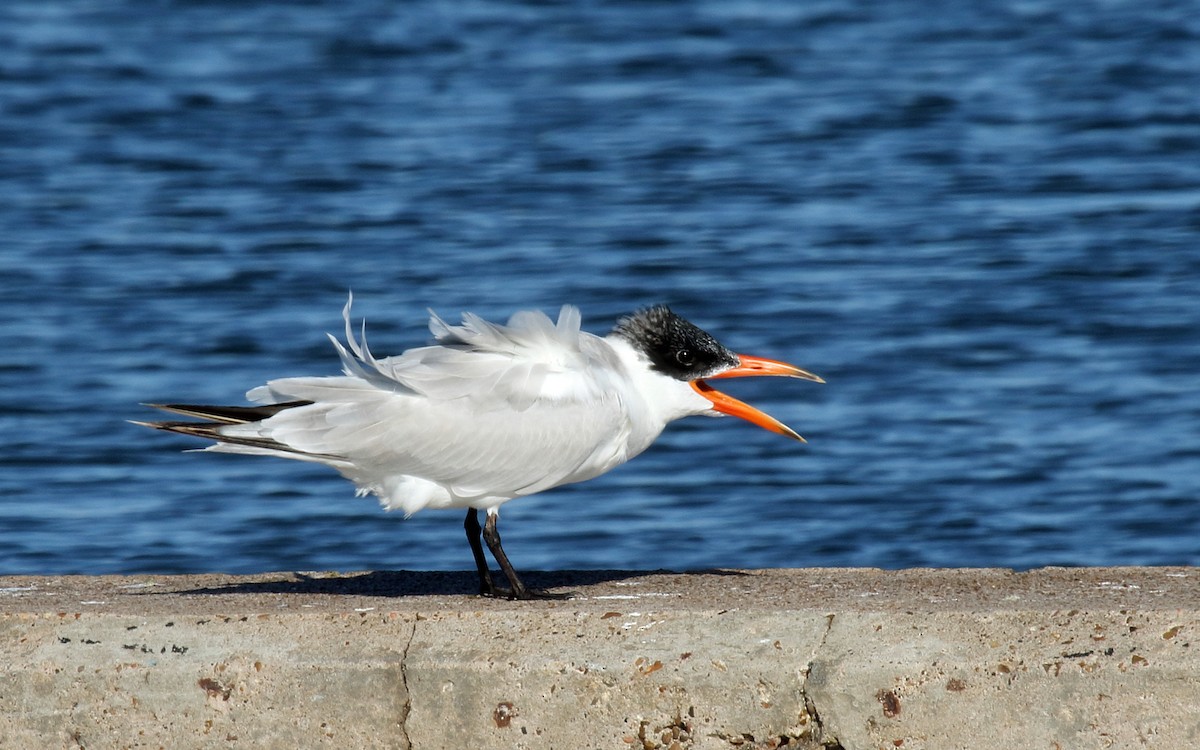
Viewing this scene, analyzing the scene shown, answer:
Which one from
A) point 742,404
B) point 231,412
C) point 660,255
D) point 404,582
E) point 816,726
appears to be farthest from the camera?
point 660,255

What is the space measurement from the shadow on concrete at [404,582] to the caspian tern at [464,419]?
7.7 inches

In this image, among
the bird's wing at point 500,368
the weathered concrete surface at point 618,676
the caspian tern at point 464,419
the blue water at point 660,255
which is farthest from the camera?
the blue water at point 660,255

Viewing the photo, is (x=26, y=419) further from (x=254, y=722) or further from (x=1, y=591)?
(x=254, y=722)

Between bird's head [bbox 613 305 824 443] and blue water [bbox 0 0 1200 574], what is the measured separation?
134 inches

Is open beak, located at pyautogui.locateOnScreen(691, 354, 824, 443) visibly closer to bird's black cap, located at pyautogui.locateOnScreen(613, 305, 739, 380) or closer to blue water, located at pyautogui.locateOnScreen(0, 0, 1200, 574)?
bird's black cap, located at pyautogui.locateOnScreen(613, 305, 739, 380)

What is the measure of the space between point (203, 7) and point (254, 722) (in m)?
21.1

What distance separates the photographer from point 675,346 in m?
5.50

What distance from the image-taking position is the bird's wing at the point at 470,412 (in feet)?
16.8

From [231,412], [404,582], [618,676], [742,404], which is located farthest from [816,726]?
[231,412]

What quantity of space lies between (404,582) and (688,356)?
42.9 inches

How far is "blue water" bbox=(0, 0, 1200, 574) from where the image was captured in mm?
9633

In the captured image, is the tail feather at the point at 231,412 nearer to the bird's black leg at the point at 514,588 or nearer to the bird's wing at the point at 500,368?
the bird's wing at the point at 500,368

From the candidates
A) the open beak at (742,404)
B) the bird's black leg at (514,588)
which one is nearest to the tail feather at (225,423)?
the bird's black leg at (514,588)

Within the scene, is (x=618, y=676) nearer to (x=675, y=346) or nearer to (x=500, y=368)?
(x=500, y=368)
